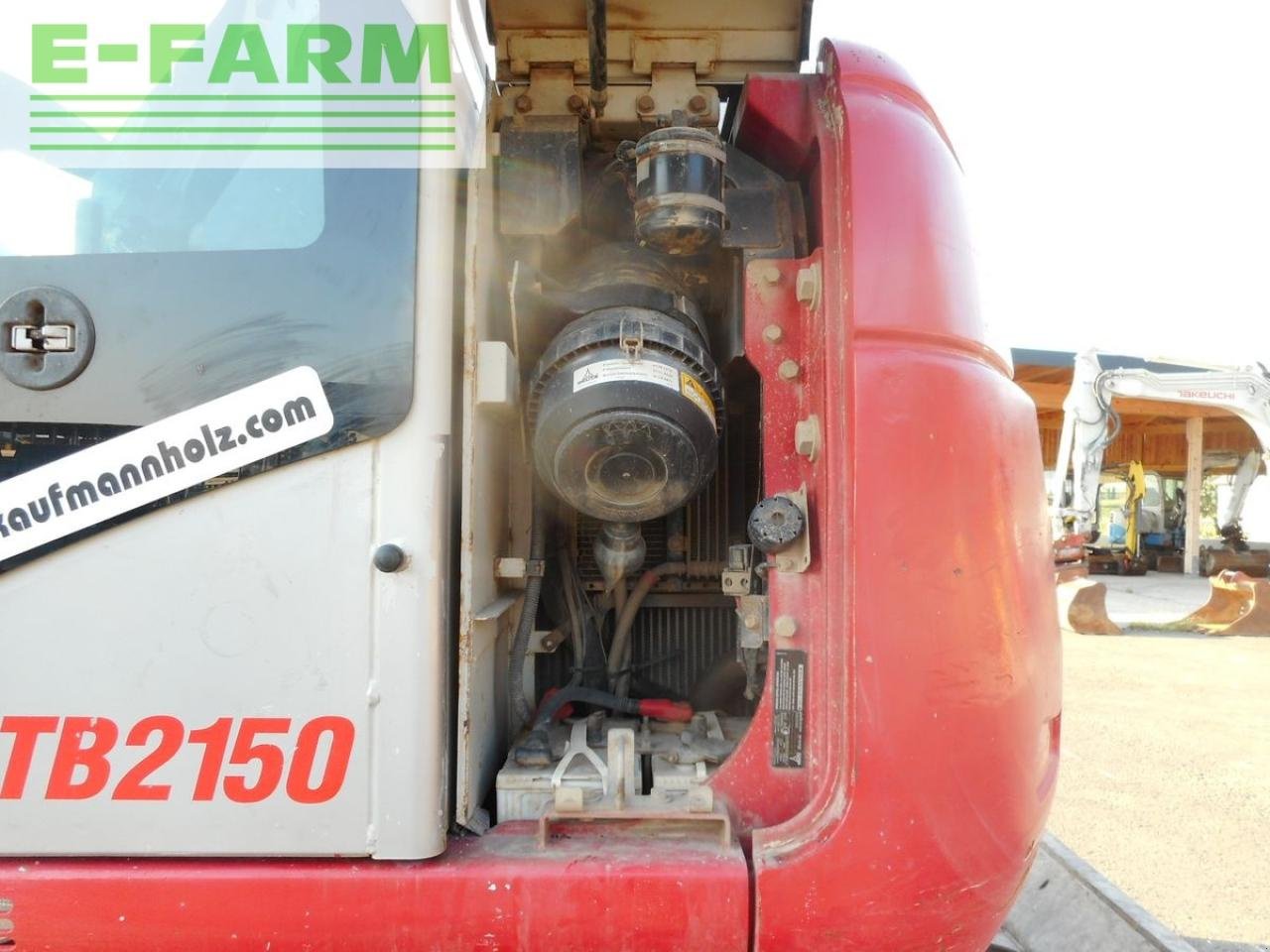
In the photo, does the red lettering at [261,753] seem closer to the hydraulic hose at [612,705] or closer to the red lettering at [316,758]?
the red lettering at [316,758]

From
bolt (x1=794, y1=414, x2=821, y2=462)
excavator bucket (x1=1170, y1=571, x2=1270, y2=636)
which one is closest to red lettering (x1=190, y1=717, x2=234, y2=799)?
bolt (x1=794, y1=414, x2=821, y2=462)

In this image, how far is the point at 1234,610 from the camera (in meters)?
9.40

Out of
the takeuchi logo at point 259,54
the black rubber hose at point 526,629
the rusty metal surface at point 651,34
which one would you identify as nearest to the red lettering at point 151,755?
the black rubber hose at point 526,629

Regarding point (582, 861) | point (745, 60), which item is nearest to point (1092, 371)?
point (745, 60)

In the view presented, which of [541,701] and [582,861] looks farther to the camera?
[541,701]

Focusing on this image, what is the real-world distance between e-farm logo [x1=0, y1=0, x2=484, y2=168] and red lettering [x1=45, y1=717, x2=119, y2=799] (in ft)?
3.21

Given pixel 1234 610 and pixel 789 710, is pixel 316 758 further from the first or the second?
pixel 1234 610

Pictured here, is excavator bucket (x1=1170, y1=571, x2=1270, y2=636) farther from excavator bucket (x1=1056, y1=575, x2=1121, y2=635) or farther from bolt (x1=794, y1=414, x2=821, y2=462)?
bolt (x1=794, y1=414, x2=821, y2=462)

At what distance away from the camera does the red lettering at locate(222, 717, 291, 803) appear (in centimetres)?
134

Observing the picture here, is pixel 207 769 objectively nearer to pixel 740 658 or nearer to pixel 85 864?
pixel 85 864

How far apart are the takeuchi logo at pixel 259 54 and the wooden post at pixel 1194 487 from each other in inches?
734

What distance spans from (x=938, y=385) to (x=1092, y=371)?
1072 cm

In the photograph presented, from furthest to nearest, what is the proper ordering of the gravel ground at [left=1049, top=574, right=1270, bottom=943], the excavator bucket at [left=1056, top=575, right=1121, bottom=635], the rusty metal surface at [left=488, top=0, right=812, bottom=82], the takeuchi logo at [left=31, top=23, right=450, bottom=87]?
the excavator bucket at [left=1056, top=575, right=1121, bottom=635]
the gravel ground at [left=1049, top=574, right=1270, bottom=943]
the rusty metal surface at [left=488, top=0, right=812, bottom=82]
the takeuchi logo at [left=31, top=23, right=450, bottom=87]

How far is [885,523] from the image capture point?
1.37m
